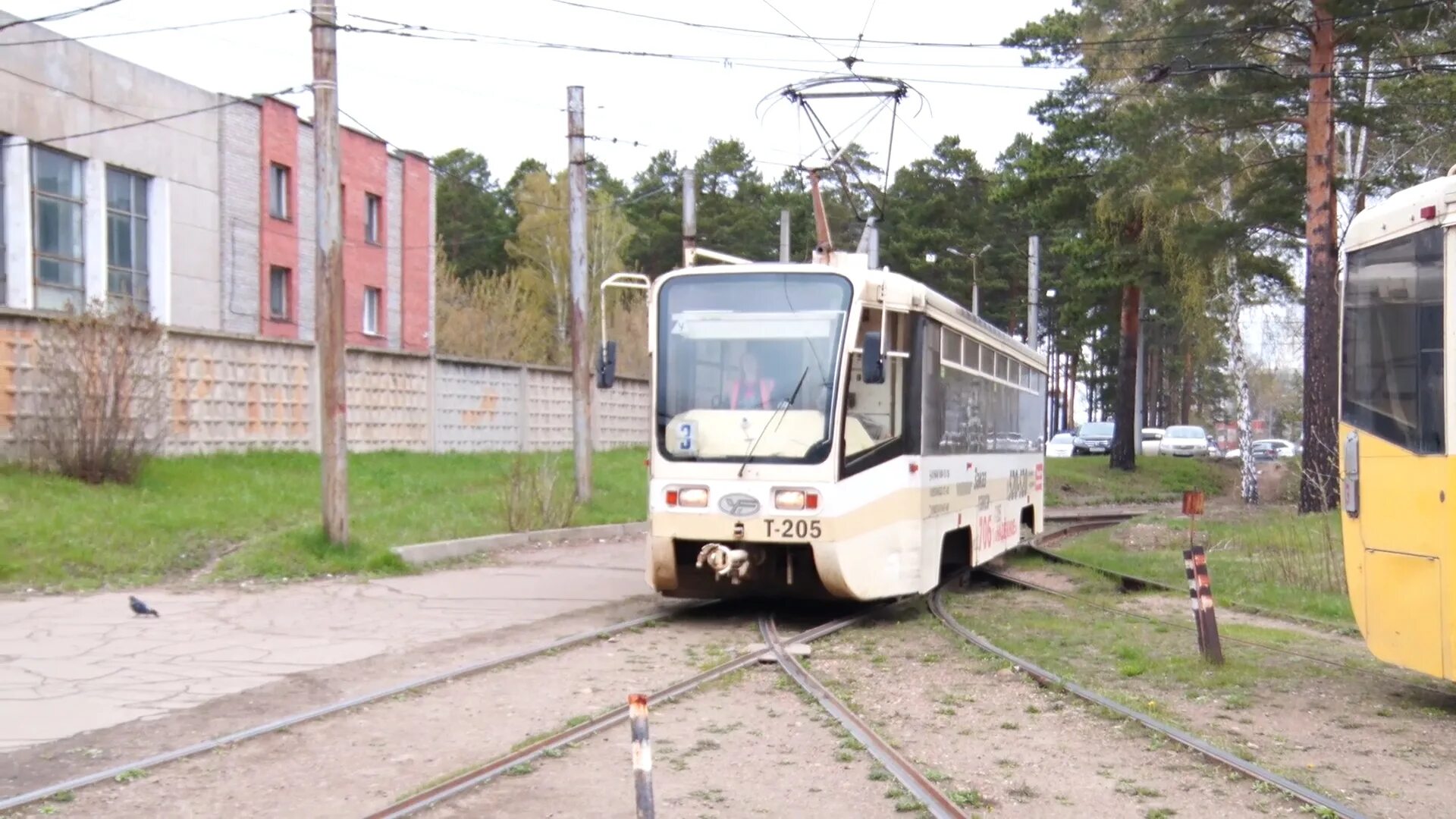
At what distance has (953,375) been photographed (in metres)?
13.7

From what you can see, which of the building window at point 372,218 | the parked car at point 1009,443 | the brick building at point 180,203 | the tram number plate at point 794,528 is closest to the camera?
the tram number plate at point 794,528

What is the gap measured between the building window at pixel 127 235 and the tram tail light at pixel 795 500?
73.0ft

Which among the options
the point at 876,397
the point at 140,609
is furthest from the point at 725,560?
the point at 140,609

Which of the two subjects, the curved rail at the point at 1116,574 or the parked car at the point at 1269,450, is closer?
the curved rail at the point at 1116,574

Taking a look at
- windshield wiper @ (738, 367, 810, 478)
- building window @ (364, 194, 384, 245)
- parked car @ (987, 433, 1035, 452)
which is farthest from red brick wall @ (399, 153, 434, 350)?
windshield wiper @ (738, 367, 810, 478)

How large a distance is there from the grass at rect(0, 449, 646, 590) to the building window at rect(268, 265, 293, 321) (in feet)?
46.1

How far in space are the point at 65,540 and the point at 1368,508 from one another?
39.5 feet

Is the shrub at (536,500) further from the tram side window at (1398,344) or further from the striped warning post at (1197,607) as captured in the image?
the tram side window at (1398,344)

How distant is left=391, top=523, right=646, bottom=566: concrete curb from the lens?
1658cm

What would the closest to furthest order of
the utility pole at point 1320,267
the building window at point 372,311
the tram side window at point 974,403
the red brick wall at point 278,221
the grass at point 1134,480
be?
1. the tram side window at point 974,403
2. the utility pole at point 1320,267
3. the red brick wall at point 278,221
4. the grass at point 1134,480
5. the building window at point 372,311

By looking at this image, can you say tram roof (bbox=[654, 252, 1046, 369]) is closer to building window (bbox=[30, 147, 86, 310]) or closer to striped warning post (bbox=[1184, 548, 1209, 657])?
striped warning post (bbox=[1184, 548, 1209, 657])

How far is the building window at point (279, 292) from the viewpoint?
117ft

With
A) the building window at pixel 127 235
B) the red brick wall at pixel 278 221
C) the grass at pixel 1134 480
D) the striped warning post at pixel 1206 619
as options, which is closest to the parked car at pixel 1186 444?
the grass at pixel 1134 480

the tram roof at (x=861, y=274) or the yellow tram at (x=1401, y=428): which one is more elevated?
the tram roof at (x=861, y=274)
